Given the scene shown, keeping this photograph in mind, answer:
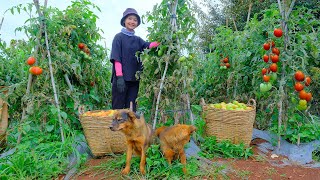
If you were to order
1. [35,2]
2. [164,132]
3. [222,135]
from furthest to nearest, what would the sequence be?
[222,135] < [35,2] < [164,132]

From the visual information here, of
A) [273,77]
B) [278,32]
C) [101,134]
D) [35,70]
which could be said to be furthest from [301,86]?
[35,70]

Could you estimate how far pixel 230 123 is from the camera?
3.87m

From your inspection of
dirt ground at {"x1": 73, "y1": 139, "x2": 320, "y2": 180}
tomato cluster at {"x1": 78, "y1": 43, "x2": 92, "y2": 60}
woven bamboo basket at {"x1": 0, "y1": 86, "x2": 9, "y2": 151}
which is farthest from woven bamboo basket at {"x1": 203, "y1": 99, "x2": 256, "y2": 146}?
woven bamboo basket at {"x1": 0, "y1": 86, "x2": 9, "y2": 151}

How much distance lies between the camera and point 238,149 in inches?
150

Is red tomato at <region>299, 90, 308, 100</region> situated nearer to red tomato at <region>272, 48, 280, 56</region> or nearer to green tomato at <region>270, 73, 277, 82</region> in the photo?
green tomato at <region>270, 73, 277, 82</region>

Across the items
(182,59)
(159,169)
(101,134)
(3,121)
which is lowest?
(159,169)

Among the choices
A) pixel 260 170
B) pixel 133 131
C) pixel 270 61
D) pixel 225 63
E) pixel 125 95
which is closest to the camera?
pixel 133 131

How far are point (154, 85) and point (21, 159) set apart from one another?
1.63 meters

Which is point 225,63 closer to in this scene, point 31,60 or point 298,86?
point 298,86

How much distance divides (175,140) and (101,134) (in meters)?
1.03

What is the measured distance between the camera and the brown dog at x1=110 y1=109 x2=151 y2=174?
2.80 m

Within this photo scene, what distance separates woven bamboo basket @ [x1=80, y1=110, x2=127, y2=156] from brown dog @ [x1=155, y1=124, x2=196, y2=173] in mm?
747

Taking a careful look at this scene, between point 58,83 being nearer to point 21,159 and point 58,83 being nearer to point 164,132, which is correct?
point 21,159

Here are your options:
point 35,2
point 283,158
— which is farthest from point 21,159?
point 283,158
